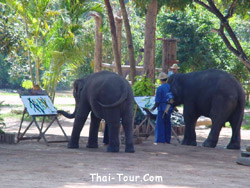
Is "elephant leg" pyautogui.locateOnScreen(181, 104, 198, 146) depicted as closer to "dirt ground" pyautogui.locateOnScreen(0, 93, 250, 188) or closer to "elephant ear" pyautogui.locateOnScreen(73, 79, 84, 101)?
"dirt ground" pyautogui.locateOnScreen(0, 93, 250, 188)

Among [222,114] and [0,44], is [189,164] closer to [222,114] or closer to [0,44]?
[222,114]

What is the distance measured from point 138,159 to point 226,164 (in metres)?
1.57

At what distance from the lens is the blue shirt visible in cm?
1318

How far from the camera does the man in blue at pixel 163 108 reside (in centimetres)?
1318

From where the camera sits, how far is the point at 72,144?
39.1 feet

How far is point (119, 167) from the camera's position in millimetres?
8719

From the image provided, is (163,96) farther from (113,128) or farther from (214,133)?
(113,128)

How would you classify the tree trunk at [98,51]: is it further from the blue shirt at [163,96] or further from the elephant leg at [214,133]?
the elephant leg at [214,133]

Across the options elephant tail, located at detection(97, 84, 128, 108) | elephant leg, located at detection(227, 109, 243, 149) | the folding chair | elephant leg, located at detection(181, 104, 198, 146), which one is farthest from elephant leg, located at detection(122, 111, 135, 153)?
elephant leg, located at detection(227, 109, 243, 149)

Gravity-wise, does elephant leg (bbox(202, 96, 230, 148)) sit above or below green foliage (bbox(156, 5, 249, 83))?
below

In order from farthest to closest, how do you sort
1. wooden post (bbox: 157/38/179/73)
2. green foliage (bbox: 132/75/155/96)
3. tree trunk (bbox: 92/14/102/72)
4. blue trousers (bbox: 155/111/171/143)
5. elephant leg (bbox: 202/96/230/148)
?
tree trunk (bbox: 92/14/102/72) < wooden post (bbox: 157/38/179/73) < green foliage (bbox: 132/75/155/96) < blue trousers (bbox: 155/111/171/143) < elephant leg (bbox: 202/96/230/148)

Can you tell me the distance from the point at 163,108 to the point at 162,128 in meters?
0.49

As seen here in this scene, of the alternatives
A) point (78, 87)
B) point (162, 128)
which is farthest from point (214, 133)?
point (78, 87)

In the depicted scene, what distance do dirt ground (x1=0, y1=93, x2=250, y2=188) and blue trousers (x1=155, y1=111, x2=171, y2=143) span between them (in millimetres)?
537
